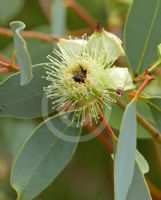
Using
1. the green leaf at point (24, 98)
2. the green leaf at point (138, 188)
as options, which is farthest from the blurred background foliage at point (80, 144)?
the green leaf at point (138, 188)

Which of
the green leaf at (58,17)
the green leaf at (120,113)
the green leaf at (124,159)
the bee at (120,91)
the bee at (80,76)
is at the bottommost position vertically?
the green leaf at (124,159)

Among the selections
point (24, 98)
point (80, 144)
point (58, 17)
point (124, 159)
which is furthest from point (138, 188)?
point (80, 144)

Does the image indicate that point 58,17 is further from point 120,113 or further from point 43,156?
point 43,156

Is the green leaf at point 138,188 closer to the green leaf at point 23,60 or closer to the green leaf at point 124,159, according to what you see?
the green leaf at point 124,159

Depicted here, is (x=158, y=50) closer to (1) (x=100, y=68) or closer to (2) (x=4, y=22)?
(1) (x=100, y=68)

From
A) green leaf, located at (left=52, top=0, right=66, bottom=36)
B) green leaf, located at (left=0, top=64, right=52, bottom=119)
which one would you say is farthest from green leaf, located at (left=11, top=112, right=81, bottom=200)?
green leaf, located at (left=52, top=0, right=66, bottom=36)

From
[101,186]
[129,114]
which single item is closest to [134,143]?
[129,114]
